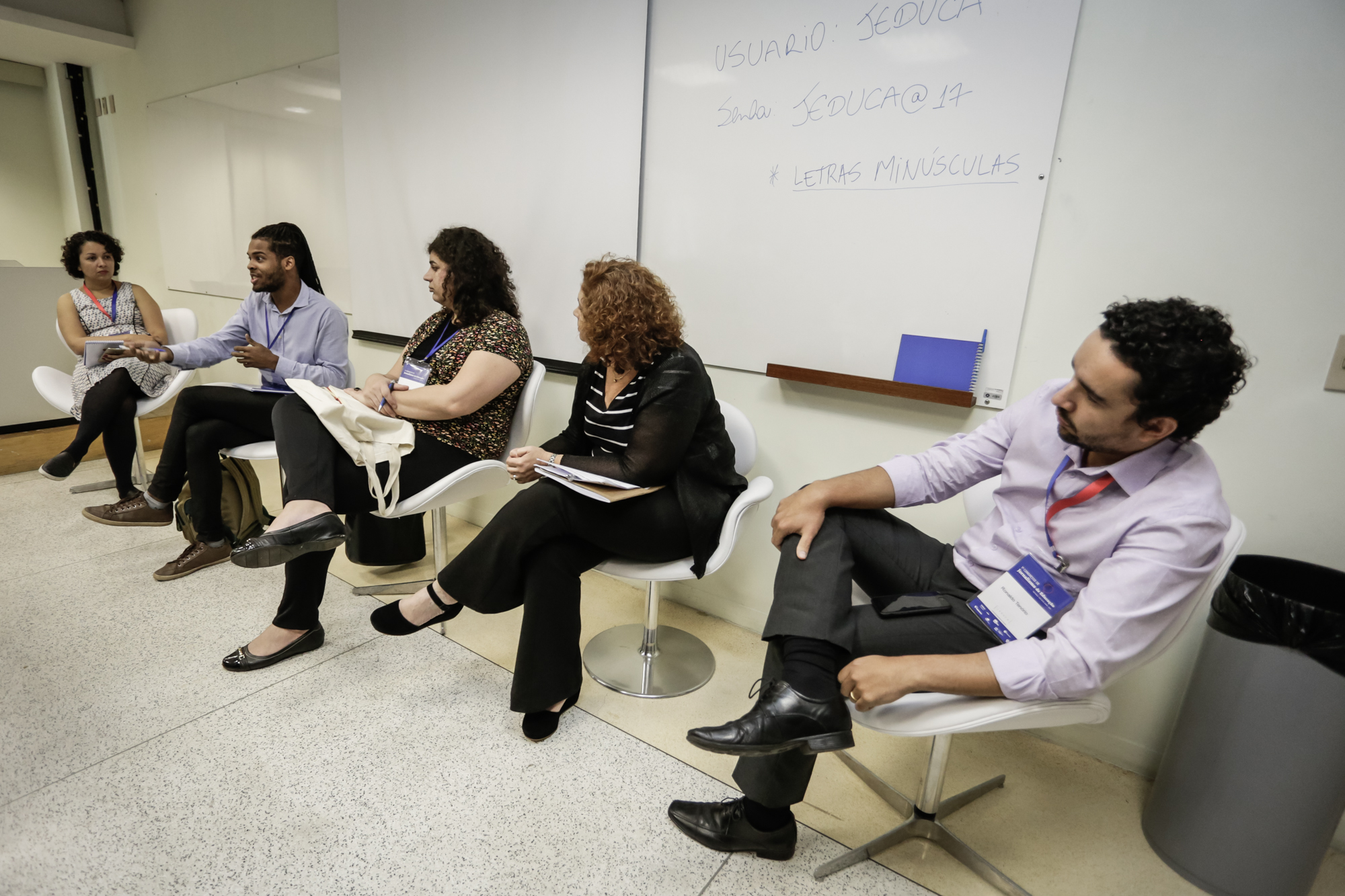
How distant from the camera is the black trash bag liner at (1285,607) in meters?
1.22

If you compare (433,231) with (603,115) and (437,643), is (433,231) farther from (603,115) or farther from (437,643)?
(437,643)

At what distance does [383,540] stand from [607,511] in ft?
4.41

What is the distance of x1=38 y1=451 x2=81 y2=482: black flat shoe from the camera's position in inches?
110

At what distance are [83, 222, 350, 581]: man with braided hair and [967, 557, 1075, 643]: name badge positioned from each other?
7.27 feet

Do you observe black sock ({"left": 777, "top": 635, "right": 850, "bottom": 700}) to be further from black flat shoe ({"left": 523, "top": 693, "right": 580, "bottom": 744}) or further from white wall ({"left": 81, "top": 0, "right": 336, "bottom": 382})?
white wall ({"left": 81, "top": 0, "right": 336, "bottom": 382})

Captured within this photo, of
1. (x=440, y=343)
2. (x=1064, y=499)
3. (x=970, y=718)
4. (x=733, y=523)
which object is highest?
(x=440, y=343)

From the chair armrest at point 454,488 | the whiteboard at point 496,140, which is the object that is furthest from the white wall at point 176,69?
the chair armrest at point 454,488

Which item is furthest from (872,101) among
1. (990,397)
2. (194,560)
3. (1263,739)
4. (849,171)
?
(194,560)

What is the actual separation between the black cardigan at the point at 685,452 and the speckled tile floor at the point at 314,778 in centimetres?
61

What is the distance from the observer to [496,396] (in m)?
2.04

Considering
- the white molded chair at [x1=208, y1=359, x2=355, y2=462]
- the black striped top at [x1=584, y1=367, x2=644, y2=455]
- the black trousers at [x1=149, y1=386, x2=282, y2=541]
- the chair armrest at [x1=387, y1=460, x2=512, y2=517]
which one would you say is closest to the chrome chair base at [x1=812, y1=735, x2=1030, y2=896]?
the black striped top at [x1=584, y1=367, x2=644, y2=455]

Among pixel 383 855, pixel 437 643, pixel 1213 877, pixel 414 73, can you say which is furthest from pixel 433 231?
pixel 1213 877

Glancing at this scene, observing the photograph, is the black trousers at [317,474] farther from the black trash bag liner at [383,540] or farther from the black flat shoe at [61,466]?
the black flat shoe at [61,466]

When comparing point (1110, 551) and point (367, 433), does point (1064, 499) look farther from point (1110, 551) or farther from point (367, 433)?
point (367, 433)
